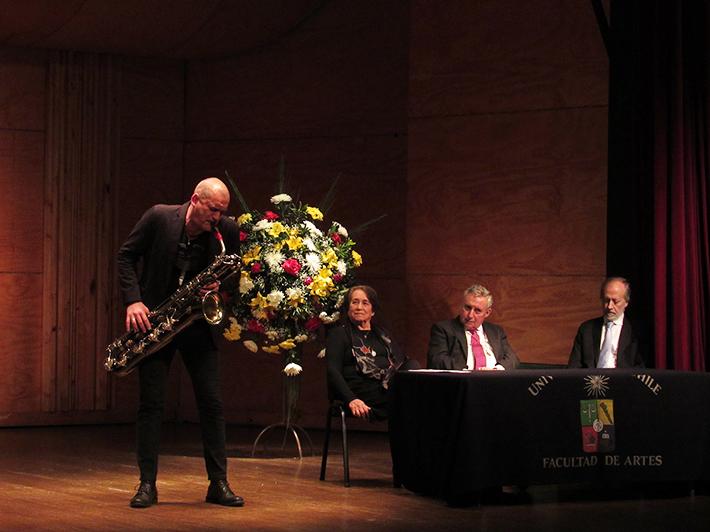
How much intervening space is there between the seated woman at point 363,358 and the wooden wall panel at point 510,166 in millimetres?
1422

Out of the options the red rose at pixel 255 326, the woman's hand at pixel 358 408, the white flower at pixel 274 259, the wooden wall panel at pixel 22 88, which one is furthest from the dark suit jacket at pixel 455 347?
the wooden wall panel at pixel 22 88

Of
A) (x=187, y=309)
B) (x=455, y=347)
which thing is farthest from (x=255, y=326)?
(x=187, y=309)

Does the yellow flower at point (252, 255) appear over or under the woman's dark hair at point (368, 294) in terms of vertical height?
over

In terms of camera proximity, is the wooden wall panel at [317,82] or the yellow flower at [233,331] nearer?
the yellow flower at [233,331]

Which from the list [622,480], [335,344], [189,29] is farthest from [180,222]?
[189,29]

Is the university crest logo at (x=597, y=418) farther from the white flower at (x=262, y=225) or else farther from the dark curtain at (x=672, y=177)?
the white flower at (x=262, y=225)

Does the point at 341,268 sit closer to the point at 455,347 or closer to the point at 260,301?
the point at 260,301

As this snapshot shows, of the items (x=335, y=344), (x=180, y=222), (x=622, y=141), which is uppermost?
(x=622, y=141)

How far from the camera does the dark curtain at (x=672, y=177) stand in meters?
6.59

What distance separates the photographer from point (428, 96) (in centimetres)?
780

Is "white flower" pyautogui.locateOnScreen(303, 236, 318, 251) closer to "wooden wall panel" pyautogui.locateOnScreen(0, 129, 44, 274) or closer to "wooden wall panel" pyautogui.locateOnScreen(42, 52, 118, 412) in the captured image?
"wooden wall panel" pyautogui.locateOnScreen(42, 52, 118, 412)

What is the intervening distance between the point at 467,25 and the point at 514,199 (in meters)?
1.09

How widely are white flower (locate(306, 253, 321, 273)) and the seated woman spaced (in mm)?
490

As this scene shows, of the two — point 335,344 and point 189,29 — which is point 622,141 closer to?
point 335,344
